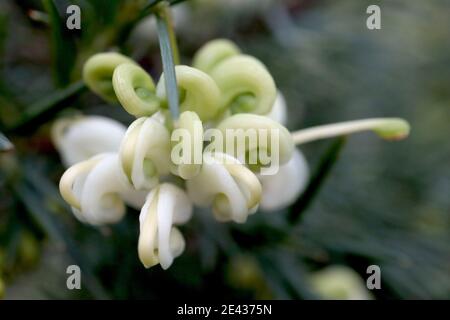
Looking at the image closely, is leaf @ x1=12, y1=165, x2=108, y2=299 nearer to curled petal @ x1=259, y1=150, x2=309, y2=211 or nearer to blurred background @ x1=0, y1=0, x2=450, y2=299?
blurred background @ x1=0, y1=0, x2=450, y2=299

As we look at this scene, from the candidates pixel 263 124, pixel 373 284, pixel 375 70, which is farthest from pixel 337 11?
pixel 263 124

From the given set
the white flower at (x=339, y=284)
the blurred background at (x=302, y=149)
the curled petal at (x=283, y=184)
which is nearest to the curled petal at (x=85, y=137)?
the blurred background at (x=302, y=149)

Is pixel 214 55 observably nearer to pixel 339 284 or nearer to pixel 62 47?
pixel 62 47

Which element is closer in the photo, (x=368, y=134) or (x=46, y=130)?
(x=46, y=130)

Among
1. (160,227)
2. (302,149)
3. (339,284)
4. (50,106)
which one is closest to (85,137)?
(50,106)

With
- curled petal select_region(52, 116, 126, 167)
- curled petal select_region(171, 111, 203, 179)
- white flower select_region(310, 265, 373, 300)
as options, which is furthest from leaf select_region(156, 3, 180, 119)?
white flower select_region(310, 265, 373, 300)

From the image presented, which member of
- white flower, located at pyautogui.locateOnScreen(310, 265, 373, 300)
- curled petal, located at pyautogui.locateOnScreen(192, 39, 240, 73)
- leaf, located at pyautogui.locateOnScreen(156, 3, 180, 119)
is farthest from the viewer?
white flower, located at pyautogui.locateOnScreen(310, 265, 373, 300)
